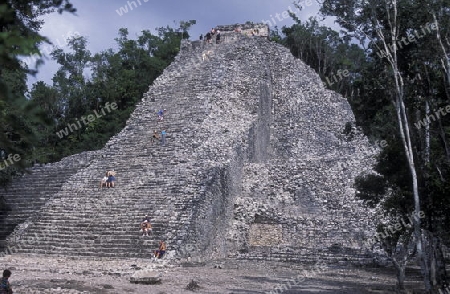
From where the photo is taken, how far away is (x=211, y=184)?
48.1 feet

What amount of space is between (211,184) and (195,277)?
Answer: 4.35 m

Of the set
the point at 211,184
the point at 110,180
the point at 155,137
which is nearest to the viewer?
the point at 211,184

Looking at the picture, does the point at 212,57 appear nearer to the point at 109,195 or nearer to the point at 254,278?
the point at 109,195

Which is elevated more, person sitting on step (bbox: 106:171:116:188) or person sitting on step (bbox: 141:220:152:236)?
person sitting on step (bbox: 106:171:116:188)

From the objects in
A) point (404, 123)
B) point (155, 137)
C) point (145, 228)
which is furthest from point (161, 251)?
point (155, 137)

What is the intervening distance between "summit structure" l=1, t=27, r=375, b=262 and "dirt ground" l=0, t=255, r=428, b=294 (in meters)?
0.66

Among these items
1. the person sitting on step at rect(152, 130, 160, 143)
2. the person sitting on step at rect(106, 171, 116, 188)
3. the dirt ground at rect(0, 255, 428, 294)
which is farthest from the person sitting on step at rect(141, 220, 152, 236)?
the person sitting on step at rect(152, 130, 160, 143)

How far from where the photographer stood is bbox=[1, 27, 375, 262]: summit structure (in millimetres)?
13828

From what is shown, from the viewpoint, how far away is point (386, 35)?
36.1 feet

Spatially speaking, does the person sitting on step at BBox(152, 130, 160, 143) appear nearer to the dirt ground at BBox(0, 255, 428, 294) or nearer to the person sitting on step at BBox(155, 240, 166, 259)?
the dirt ground at BBox(0, 255, 428, 294)

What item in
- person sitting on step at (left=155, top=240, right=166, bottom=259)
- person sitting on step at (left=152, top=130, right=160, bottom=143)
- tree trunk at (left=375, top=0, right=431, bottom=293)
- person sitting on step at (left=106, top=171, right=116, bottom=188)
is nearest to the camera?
tree trunk at (left=375, top=0, right=431, bottom=293)

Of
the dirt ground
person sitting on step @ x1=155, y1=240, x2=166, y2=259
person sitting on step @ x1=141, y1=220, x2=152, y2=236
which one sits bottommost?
the dirt ground

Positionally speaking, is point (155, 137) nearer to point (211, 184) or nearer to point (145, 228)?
point (211, 184)

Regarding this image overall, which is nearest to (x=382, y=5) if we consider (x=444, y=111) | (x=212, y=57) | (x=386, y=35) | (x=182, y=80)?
(x=386, y=35)
